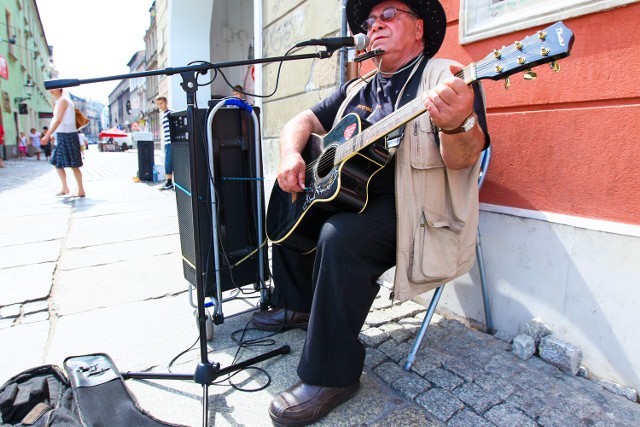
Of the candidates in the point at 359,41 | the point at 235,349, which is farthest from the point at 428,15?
the point at 235,349

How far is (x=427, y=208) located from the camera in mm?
1689

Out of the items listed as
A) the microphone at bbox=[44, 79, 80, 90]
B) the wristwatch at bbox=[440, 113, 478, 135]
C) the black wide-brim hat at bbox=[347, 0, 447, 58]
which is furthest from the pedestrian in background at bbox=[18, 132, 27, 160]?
the wristwatch at bbox=[440, 113, 478, 135]

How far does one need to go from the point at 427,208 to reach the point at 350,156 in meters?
0.38

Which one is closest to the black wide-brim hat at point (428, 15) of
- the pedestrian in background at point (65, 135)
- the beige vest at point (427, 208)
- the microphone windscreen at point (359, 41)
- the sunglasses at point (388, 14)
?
the sunglasses at point (388, 14)

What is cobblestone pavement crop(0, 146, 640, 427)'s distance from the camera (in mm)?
1588

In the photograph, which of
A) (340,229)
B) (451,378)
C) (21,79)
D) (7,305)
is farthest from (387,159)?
(21,79)

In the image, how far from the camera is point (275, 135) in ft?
14.8

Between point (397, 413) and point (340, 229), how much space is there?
0.74m

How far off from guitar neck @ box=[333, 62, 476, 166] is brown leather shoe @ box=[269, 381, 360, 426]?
90 centimetres

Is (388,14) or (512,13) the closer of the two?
(388,14)

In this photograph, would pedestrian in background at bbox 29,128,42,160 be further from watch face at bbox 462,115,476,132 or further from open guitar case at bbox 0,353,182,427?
watch face at bbox 462,115,476,132

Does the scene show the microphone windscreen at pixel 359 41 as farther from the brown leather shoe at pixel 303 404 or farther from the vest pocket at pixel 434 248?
the brown leather shoe at pixel 303 404

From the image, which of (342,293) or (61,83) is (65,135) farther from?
(342,293)

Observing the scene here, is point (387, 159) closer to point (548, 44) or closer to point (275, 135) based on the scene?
point (548, 44)
